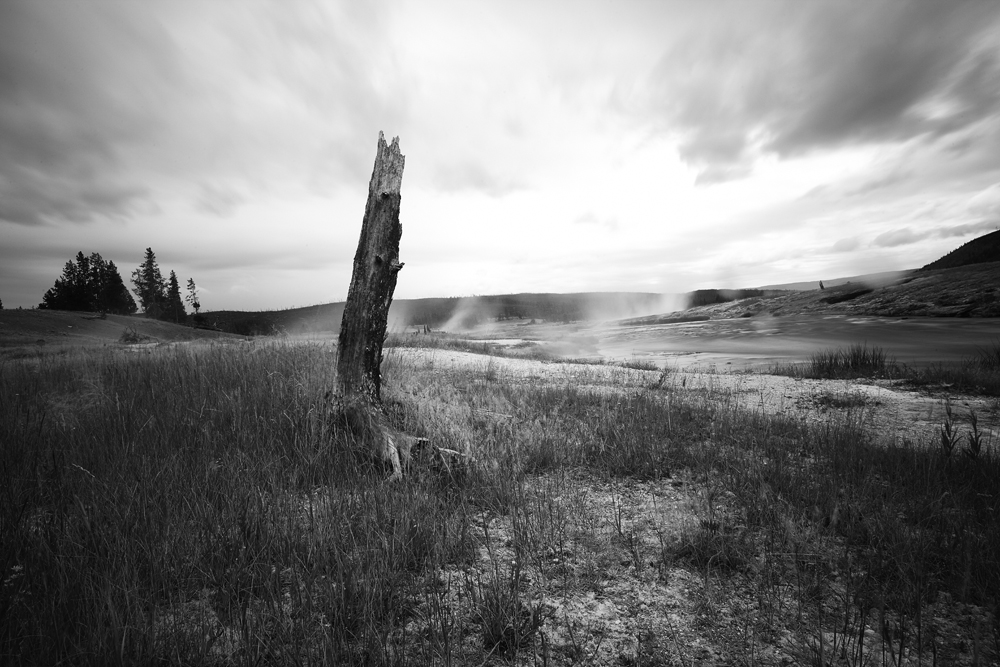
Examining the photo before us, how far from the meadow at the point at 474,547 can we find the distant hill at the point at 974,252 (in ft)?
153

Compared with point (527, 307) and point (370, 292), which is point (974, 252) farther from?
point (370, 292)

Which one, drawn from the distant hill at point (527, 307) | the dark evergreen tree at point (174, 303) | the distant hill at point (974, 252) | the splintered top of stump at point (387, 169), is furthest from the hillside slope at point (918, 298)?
the dark evergreen tree at point (174, 303)

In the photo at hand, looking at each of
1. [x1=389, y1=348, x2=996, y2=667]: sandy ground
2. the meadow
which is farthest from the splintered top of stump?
[x1=389, y1=348, x2=996, y2=667]: sandy ground

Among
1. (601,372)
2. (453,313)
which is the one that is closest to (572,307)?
(453,313)

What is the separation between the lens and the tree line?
57.2 metres

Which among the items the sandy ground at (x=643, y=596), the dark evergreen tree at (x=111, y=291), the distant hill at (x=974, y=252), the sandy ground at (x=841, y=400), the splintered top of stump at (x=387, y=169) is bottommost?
the sandy ground at (x=841, y=400)

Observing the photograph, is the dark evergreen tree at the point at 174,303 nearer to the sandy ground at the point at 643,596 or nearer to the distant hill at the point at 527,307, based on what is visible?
the distant hill at the point at 527,307

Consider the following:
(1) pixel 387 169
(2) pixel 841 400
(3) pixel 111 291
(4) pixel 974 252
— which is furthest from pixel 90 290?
(4) pixel 974 252

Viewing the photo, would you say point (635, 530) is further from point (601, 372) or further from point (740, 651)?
point (601, 372)

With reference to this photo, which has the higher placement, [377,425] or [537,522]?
[377,425]

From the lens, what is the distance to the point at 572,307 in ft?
227

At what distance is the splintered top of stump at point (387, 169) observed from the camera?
15.9 feet

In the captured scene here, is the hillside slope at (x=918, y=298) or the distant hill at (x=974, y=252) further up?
the distant hill at (x=974, y=252)

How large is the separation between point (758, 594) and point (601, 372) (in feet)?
34.2
